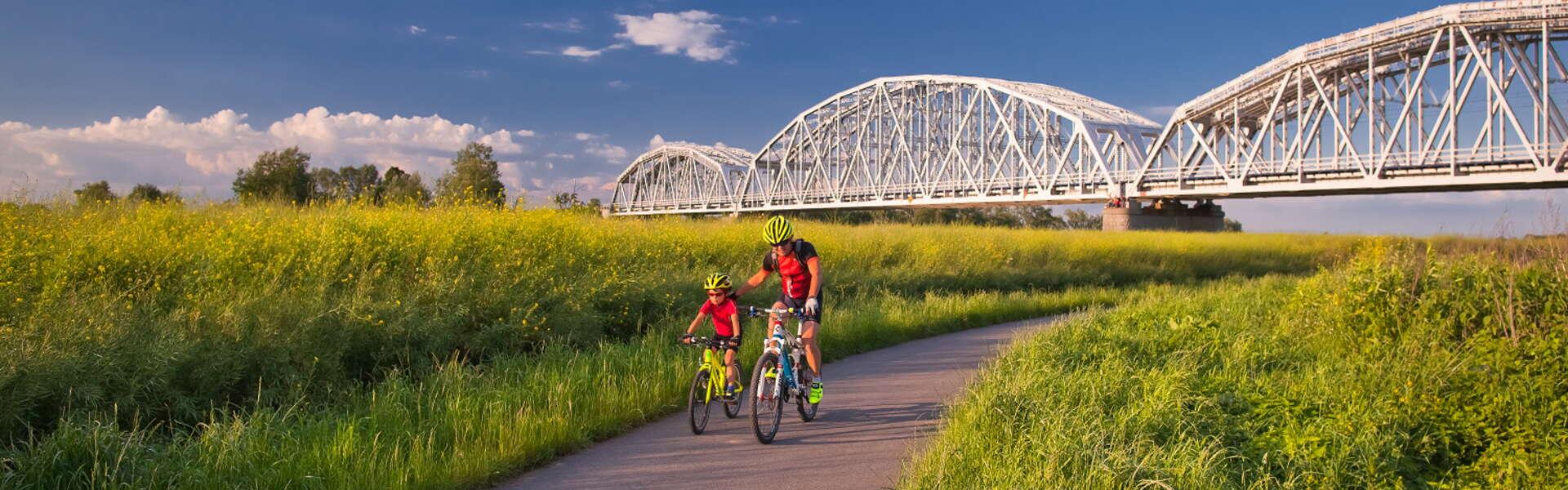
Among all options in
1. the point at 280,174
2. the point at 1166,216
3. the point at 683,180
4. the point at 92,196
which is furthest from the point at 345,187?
the point at 683,180

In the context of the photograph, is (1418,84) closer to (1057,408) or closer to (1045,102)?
(1045,102)

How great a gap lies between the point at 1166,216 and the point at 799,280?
2353 inches

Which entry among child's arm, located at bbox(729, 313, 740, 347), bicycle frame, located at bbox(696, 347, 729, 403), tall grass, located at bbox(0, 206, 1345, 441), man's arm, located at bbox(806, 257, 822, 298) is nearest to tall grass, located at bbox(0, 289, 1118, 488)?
tall grass, located at bbox(0, 206, 1345, 441)

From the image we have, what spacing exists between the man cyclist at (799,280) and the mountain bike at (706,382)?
0.46 meters

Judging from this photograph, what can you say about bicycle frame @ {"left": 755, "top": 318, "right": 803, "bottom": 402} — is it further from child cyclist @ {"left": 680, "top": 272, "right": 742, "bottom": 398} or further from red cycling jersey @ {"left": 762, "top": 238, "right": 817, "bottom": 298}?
red cycling jersey @ {"left": 762, "top": 238, "right": 817, "bottom": 298}

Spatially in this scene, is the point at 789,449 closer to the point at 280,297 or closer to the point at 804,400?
the point at 804,400

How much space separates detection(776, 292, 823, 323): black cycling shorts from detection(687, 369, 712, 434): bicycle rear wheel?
0.84m

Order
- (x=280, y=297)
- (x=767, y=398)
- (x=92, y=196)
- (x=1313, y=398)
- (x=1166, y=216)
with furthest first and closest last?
(x=1166, y=216) < (x=92, y=196) < (x=280, y=297) < (x=1313, y=398) < (x=767, y=398)

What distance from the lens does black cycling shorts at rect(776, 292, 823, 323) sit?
7.06m

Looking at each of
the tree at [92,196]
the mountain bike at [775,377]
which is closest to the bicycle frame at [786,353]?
the mountain bike at [775,377]

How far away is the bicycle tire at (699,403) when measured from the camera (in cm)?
686

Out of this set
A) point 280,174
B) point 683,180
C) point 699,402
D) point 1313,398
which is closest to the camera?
point 699,402

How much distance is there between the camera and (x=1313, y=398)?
294 inches

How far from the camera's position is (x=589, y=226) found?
17125mm
